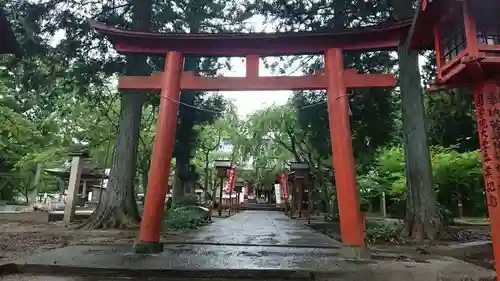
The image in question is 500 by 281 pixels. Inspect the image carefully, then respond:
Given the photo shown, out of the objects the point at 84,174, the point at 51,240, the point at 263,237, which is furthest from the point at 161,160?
the point at 84,174

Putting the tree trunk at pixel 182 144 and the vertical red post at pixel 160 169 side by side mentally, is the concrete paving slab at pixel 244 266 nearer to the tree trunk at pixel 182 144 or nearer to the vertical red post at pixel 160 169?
the vertical red post at pixel 160 169

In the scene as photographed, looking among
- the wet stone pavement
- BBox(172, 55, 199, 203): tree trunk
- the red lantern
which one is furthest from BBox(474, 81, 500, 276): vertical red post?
BBox(172, 55, 199, 203): tree trunk

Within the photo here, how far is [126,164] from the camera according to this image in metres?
12.5

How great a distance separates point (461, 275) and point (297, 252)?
9.95 feet

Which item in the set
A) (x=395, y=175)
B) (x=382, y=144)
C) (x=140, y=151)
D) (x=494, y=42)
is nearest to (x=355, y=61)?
(x=382, y=144)

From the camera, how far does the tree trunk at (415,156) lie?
31.6 ft

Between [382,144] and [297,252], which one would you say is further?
[382,144]

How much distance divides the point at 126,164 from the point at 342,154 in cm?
811

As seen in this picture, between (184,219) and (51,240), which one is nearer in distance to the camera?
(51,240)

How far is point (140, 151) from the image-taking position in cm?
2088

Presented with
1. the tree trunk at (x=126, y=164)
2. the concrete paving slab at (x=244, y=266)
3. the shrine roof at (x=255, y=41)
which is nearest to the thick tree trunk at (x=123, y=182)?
the tree trunk at (x=126, y=164)

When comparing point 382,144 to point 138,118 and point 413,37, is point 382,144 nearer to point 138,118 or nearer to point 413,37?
point 138,118

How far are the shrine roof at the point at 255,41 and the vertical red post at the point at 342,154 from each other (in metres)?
0.34

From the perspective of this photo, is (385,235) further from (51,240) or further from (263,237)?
(51,240)
